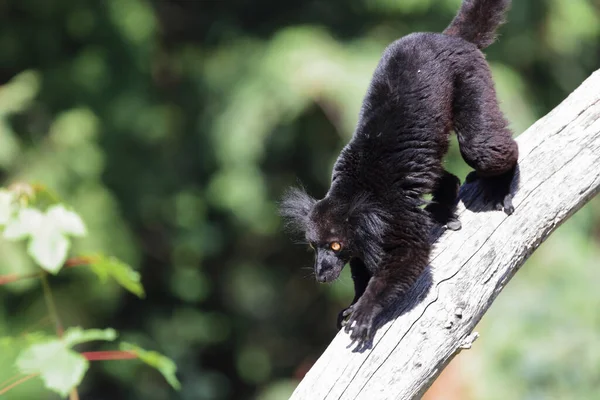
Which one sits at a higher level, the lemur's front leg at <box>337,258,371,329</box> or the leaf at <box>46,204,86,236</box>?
the leaf at <box>46,204,86,236</box>

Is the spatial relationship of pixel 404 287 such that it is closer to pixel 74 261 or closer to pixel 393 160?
pixel 393 160

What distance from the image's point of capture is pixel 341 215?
3342 millimetres

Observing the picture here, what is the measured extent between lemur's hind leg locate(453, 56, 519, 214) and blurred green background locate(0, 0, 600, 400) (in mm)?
3195

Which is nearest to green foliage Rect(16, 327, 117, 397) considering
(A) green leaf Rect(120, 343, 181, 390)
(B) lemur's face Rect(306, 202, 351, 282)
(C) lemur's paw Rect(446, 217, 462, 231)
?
(A) green leaf Rect(120, 343, 181, 390)

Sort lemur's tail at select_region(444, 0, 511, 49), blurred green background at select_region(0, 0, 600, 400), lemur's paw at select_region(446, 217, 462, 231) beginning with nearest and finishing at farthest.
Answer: lemur's paw at select_region(446, 217, 462, 231) < lemur's tail at select_region(444, 0, 511, 49) < blurred green background at select_region(0, 0, 600, 400)

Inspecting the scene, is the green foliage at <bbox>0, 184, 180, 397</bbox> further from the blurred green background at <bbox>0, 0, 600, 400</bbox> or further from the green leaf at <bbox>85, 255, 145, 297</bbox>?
the blurred green background at <bbox>0, 0, 600, 400</bbox>

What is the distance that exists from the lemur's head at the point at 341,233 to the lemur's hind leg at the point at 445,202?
265mm

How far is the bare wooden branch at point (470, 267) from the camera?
9.56 ft

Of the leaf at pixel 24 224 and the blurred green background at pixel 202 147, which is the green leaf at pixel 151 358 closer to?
the leaf at pixel 24 224

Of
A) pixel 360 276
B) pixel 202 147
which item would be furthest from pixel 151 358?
pixel 202 147

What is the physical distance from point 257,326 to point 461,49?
596 cm

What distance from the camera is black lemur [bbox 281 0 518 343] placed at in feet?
10.7

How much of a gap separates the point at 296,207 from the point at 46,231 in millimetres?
1301

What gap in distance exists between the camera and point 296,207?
3527 mm
